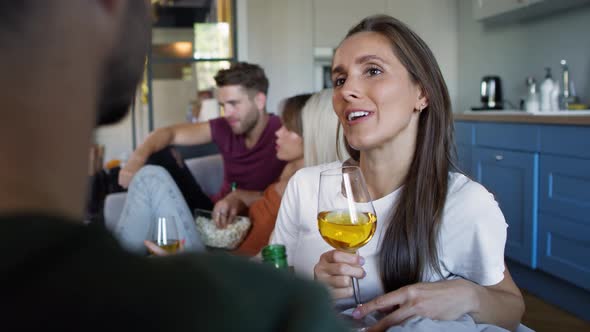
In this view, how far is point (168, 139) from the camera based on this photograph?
352 centimetres

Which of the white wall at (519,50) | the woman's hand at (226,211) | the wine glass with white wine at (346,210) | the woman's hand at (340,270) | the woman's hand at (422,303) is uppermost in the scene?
the white wall at (519,50)

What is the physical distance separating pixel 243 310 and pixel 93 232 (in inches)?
2.9

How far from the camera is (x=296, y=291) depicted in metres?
0.27

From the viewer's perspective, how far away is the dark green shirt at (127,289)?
23 centimetres

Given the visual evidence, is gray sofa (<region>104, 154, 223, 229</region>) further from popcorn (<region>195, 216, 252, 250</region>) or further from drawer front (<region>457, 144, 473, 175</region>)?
drawer front (<region>457, 144, 473, 175</region>)

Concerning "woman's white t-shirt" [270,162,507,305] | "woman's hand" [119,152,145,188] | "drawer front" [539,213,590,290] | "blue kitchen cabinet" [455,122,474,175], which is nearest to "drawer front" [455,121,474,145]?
"blue kitchen cabinet" [455,122,474,175]

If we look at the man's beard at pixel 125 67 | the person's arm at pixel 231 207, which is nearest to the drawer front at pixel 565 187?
the person's arm at pixel 231 207

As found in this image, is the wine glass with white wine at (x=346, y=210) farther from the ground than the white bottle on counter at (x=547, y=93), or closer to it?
closer to it

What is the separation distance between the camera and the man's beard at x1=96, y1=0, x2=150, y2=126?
305 millimetres

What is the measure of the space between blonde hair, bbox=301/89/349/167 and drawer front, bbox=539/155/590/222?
1.59m

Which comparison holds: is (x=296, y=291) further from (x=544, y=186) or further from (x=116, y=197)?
(x=544, y=186)

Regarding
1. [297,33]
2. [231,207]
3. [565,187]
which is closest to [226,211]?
[231,207]

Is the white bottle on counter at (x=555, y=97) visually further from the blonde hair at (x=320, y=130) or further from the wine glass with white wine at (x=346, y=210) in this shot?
the wine glass with white wine at (x=346, y=210)

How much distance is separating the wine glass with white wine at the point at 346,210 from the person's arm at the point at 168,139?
227 centimetres
